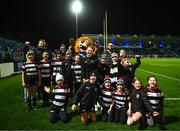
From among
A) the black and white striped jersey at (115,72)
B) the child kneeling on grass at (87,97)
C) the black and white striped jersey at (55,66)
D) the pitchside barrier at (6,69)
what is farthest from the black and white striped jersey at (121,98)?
the pitchside barrier at (6,69)

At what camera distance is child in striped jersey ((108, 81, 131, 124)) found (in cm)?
790

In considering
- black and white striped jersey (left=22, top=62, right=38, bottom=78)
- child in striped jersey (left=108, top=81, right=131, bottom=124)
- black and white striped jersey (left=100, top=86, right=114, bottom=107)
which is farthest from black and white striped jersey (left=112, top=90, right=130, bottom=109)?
black and white striped jersey (left=22, top=62, right=38, bottom=78)

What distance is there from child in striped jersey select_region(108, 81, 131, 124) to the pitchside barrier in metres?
12.4

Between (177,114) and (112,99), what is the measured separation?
6.43 feet

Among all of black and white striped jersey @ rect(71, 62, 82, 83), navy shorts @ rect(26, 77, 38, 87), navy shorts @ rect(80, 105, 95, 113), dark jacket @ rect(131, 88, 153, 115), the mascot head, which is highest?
the mascot head

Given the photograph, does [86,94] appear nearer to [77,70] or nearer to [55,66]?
[77,70]

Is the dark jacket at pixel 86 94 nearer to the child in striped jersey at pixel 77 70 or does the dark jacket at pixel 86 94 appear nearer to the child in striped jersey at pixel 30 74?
the child in striped jersey at pixel 77 70

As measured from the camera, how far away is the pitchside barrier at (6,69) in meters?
19.2

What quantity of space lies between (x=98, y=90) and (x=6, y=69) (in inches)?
515

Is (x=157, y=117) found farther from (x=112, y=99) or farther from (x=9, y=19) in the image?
(x=9, y=19)

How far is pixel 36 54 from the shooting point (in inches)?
389

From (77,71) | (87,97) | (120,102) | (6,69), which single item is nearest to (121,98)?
(120,102)

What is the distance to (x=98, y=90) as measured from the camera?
8.34 m

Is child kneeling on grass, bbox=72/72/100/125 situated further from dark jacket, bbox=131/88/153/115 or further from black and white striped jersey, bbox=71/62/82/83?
black and white striped jersey, bbox=71/62/82/83
